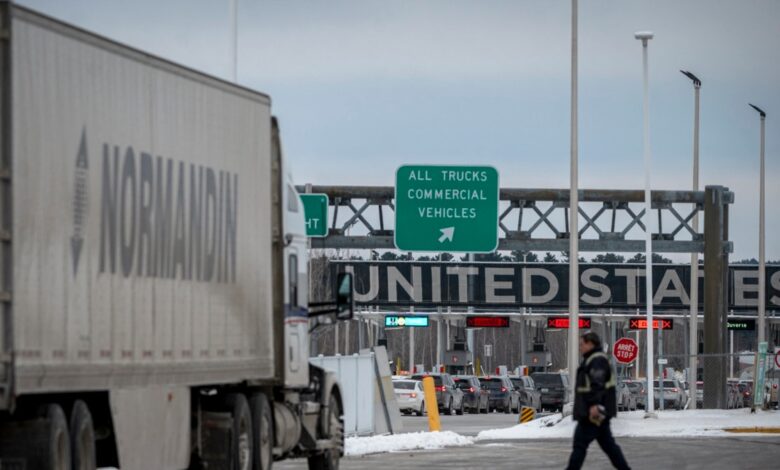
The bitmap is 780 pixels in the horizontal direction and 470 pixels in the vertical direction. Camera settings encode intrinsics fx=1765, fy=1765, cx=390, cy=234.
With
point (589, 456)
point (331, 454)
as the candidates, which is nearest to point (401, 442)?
point (589, 456)

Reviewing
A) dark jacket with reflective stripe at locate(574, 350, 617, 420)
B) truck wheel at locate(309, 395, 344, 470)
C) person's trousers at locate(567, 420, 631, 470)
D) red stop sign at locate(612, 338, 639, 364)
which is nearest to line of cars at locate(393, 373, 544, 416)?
red stop sign at locate(612, 338, 639, 364)

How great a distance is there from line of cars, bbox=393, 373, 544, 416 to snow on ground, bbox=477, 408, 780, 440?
1641 cm

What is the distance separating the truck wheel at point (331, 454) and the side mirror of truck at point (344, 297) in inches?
61.3

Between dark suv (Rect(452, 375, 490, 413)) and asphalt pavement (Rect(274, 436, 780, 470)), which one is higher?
asphalt pavement (Rect(274, 436, 780, 470))

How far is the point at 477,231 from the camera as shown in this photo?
131 feet

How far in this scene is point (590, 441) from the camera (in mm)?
17891

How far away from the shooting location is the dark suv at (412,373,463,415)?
60219 millimetres

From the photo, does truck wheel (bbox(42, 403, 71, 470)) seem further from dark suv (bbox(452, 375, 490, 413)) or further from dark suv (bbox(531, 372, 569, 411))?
dark suv (bbox(531, 372, 569, 411))

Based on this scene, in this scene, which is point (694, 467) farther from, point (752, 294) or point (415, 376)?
point (752, 294)

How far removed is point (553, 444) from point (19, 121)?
67.2 ft

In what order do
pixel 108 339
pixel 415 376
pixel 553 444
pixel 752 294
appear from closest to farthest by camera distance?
pixel 108 339
pixel 553 444
pixel 415 376
pixel 752 294

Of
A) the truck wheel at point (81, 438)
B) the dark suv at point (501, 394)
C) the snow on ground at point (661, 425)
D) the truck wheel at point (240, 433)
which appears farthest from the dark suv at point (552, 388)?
the truck wheel at point (81, 438)

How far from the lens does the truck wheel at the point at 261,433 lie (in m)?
18.0

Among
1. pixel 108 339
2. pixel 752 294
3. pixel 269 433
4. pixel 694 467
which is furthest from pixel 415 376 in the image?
pixel 108 339
